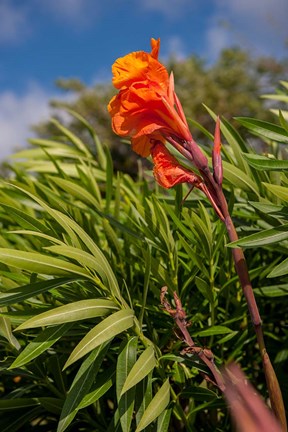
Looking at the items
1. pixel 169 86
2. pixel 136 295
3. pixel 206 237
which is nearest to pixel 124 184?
pixel 136 295

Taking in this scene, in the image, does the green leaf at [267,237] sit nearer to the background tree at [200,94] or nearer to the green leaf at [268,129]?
the green leaf at [268,129]

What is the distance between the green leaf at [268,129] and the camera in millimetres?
826

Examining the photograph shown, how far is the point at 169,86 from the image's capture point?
700mm

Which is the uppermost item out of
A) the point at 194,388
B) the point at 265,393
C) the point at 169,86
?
the point at 169,86

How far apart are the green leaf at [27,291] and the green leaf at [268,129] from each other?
1.18 ft

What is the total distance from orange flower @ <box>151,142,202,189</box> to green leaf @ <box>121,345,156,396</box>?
0.21m

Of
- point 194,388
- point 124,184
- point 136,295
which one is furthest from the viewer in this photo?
point 124,184

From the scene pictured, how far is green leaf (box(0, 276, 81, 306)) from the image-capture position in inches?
26.6

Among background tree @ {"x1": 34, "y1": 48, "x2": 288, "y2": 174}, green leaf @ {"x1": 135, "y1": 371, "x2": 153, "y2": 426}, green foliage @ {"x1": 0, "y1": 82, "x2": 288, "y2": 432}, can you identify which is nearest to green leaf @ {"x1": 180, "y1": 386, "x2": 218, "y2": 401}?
green foliage @ {"x1": 0, "y1": 82, "x2": 288, "y2": 432}

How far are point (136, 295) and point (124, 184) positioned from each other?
0.48 meters

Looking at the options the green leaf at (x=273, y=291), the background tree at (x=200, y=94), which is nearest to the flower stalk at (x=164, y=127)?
the green leaf at (x=273, y=291)

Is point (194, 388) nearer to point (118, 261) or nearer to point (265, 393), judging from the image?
point (265, 393)

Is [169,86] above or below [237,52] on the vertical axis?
below

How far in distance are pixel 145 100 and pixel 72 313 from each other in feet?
0.87
